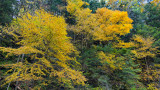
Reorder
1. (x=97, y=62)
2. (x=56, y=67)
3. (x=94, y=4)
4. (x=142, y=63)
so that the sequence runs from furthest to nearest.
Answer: (x=94, y=4), (x=142, y=63), (x=97, y=62), (x=56, y=67)

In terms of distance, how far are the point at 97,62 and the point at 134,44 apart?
5834 millimetres

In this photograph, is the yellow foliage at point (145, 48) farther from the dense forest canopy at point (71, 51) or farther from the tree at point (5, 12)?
the tree at point (5, 12)

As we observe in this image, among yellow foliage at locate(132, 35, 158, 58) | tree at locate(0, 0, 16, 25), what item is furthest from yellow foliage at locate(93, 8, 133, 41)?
tree at locate(0, 0, 16, 25)

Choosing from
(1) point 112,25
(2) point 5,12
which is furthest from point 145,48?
(2) point 5,12

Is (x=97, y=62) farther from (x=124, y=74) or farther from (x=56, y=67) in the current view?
(x=56, y=67)

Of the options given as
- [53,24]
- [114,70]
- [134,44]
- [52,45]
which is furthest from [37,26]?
[134,44]

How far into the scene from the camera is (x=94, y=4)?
50.0ft

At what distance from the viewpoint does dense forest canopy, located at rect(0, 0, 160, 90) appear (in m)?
5.39

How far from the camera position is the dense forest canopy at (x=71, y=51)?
Answer: 212 inches

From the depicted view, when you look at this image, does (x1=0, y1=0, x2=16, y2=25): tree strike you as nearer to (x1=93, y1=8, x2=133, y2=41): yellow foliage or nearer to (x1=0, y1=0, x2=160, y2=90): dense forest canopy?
(x1=0, y1=0, x2=160, y2=90): dense forest canopy

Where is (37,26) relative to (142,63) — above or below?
above

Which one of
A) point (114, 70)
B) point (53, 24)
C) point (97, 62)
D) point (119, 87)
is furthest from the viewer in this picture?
point (97, 62)

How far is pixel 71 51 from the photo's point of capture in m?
7.29

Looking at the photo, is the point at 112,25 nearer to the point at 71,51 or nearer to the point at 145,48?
the point at 145,48
